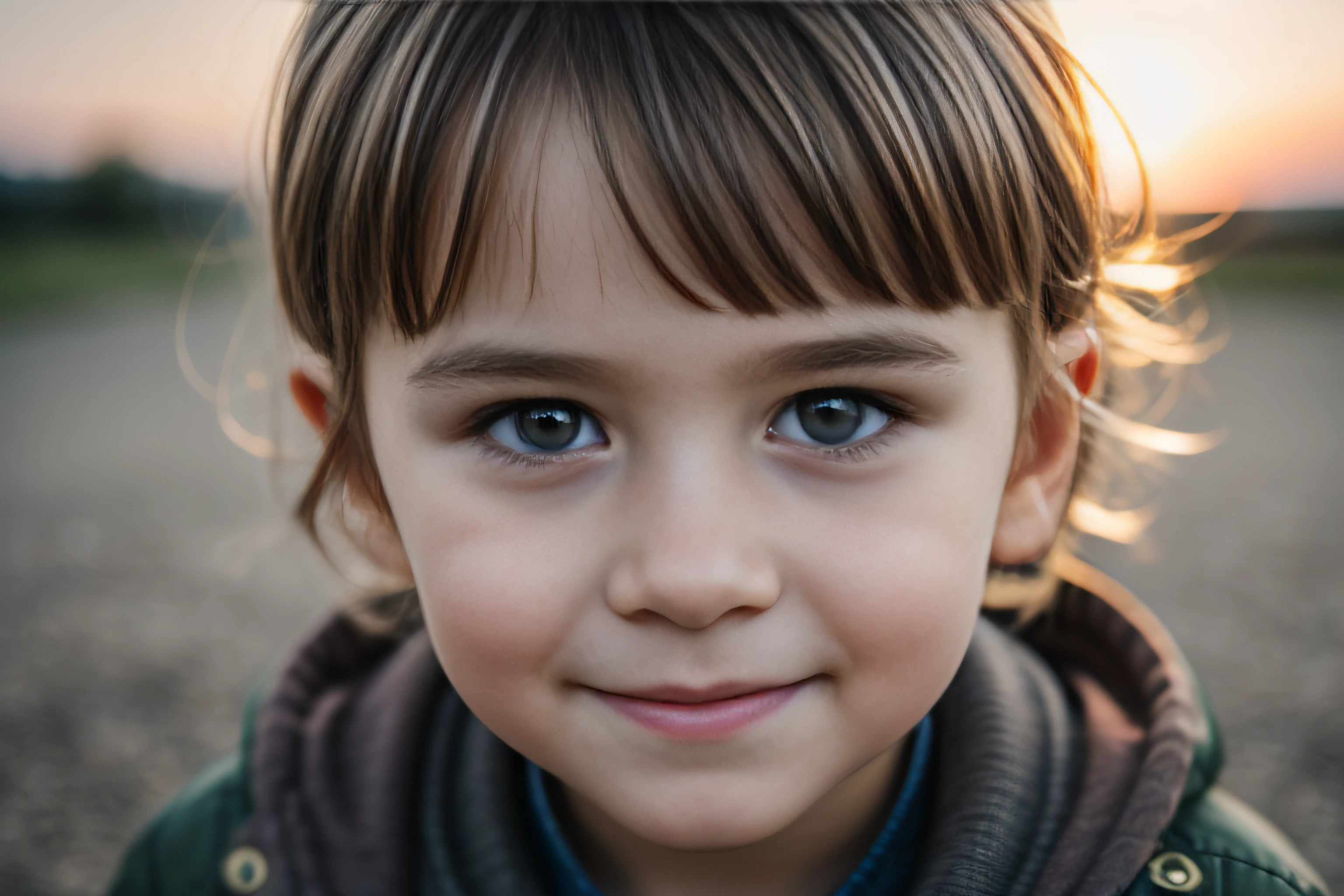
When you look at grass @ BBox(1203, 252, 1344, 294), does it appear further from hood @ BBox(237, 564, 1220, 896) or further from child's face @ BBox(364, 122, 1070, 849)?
child's face @ BBox(364, 122, 1070, 849)

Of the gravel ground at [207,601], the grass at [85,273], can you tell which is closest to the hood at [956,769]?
the gravel ground at [207,601]

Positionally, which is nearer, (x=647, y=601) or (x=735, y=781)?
(x=647, y=601)

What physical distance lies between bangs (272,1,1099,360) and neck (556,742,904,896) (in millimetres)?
560

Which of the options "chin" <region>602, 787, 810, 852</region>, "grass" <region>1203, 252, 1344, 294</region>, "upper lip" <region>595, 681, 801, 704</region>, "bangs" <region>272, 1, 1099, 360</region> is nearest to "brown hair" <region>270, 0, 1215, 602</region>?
"bangs" <region>272, 1, 1099, 360</region>

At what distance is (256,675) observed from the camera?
8.14ft

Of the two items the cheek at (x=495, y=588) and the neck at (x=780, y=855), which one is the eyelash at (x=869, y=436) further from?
the neck at (x=780, y=855)

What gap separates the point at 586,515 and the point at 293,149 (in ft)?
1.65

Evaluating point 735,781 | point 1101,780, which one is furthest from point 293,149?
point 1101,780

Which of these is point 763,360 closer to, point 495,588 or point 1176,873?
point 495,588

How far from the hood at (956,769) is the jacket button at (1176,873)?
0.04m

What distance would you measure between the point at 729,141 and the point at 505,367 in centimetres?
25

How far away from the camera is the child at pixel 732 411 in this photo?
0.80m

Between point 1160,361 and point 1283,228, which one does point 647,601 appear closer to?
point 1160,361

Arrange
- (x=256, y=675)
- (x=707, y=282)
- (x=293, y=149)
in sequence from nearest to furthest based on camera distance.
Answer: (x=707, y=282) → (x=293, y=149) → (x=256, y=675)
